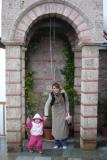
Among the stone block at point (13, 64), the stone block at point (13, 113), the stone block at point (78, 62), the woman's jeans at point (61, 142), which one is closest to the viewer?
the stone block at point (13, 64)

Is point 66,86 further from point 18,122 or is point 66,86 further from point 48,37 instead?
point 18,122

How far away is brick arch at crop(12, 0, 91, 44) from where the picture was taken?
32.6ft

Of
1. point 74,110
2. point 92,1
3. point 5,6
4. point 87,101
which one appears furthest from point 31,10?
point 74,110

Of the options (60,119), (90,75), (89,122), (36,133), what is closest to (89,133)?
(89,122)

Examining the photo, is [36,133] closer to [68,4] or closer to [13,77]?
[13,77]

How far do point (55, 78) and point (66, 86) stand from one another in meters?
0.45

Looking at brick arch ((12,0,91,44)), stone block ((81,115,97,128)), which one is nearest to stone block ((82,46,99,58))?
brick arch ((12,0,91,44))

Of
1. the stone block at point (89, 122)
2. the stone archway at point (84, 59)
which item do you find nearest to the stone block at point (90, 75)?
the stone archway at point (84, 59)

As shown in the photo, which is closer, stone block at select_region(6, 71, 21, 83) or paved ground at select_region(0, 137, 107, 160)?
paved ground at select_region(0, 137, 107, 160)

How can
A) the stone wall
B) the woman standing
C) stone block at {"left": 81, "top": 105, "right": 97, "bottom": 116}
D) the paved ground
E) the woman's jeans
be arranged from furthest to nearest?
the woman's jeans
the woman standing
stone block at {"left": 81, "top": 105, "right": 97, "bottom": 116}
the stone wall
the paved ground

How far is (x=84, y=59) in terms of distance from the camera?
33.3 feet

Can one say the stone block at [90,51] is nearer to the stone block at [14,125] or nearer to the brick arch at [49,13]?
the brick arch at [49,13]

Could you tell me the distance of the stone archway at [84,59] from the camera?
32.7 feet

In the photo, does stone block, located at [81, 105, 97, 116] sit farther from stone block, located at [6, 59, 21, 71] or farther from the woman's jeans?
stone block, located at [6, 59, 21, 71]
